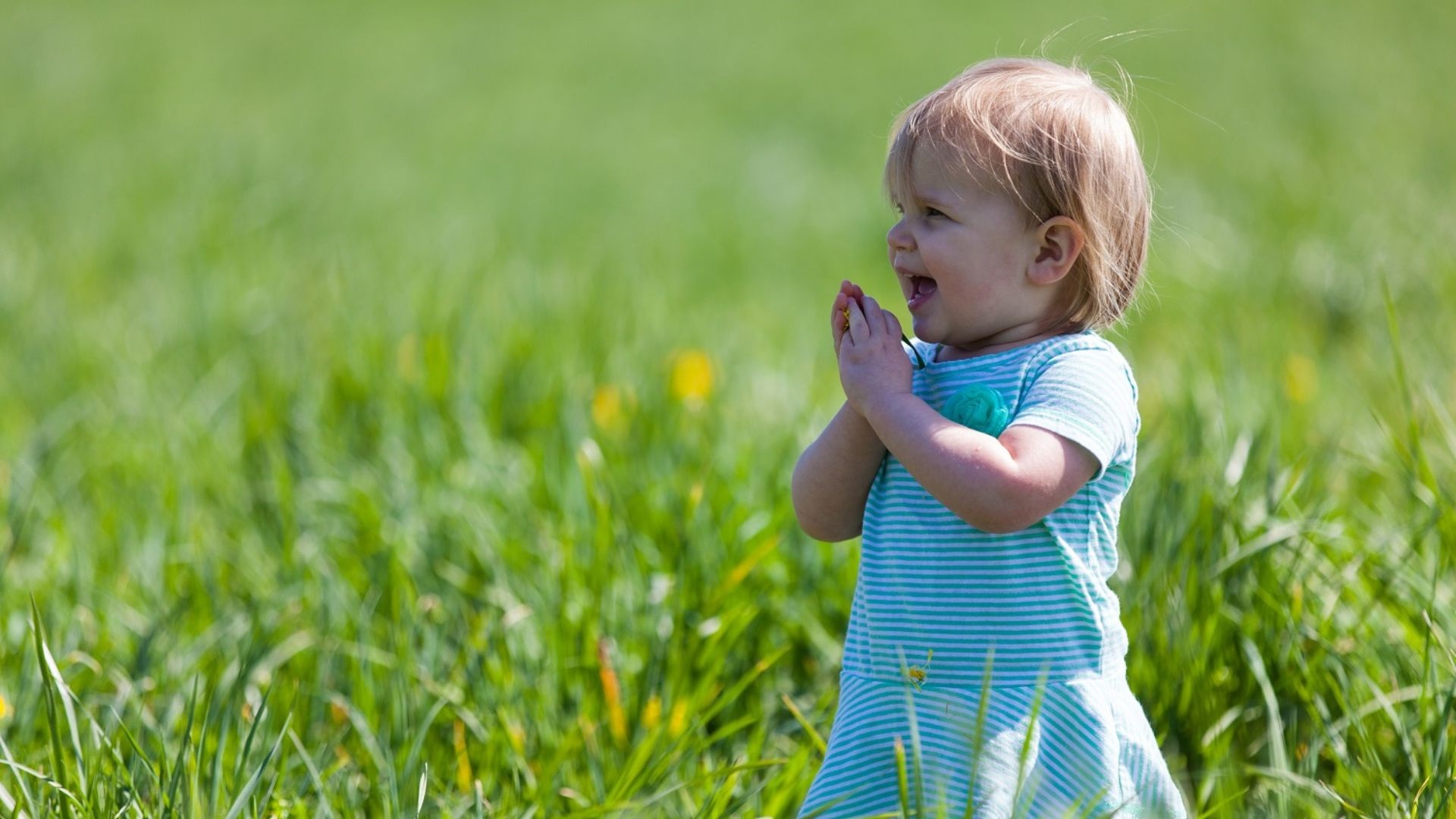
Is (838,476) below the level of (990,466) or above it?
below

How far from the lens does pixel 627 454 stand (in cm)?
293

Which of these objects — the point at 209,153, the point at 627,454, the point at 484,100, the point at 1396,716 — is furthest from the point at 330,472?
the point at 484,100

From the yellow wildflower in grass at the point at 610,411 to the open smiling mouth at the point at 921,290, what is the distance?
1576mm

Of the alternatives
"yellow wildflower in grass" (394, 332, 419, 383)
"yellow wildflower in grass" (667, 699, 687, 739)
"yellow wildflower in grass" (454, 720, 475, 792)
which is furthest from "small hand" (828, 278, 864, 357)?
"yellow wildflower in grass" (394, 332, 419, 383)

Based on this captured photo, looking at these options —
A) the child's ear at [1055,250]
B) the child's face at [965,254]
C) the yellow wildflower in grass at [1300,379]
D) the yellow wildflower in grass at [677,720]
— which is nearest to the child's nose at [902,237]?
the child's face at [965,254]

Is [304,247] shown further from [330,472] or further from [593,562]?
[593,562]

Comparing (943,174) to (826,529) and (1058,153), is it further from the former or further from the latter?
(826,529)

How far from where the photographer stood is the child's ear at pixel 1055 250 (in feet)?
4.73

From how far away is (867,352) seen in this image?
145 centimetres

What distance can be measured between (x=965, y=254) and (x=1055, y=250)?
10 cm

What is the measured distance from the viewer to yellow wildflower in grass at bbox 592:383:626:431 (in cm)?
303

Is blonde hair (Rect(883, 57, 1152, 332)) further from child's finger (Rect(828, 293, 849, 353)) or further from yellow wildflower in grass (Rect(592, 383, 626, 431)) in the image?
yellow wildflower in grass (Rect(592, 383, 626, 431))

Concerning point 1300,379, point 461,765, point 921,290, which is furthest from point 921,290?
point 1300,379

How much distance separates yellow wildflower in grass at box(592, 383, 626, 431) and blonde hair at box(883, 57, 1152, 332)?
1.58 m
